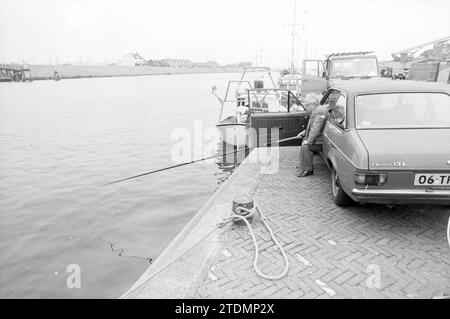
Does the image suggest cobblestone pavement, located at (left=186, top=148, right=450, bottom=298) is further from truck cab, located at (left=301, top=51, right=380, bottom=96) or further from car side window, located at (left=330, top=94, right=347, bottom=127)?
truck cab, located at (left=301, top=51, right=380, bottom=96)

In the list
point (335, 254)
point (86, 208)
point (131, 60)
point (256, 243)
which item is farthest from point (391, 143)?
point (131, 60)

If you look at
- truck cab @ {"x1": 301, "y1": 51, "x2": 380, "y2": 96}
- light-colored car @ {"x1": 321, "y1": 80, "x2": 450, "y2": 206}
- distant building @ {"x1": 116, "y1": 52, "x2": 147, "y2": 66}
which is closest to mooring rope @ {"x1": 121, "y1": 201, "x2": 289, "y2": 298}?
light-colored car @ {"x1": 321, "y1": 80, "x2": 450, "y2": 206}

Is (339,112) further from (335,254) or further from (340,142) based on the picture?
(335,254)

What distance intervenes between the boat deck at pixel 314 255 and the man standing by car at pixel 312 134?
1.07 meters

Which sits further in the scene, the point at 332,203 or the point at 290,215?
the point at 332,203

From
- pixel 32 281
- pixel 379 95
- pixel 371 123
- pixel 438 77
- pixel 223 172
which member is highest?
pixel 438 77

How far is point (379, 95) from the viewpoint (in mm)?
4664

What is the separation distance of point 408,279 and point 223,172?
7.61 m

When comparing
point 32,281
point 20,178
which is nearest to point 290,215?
point 32,281

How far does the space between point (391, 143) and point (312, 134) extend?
6.90 feet

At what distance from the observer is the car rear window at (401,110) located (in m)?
4.34

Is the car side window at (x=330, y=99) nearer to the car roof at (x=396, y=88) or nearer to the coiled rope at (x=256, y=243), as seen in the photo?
the car roof at (x=396, y=88)
